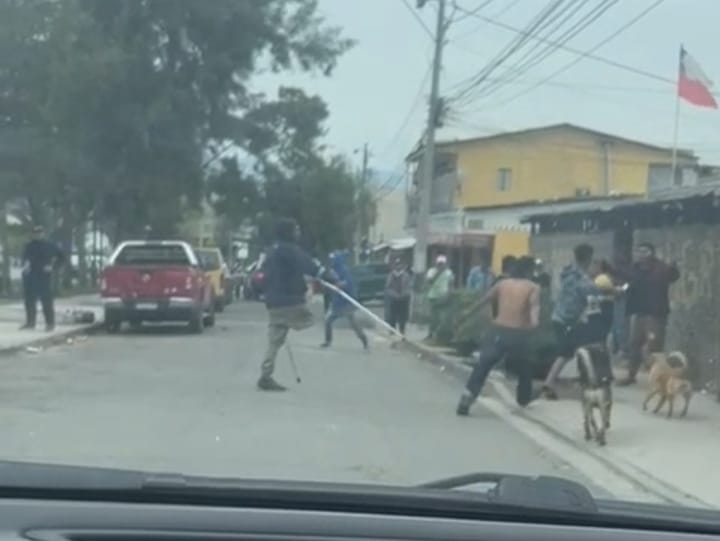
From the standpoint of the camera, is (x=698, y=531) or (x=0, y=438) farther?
(x=0, y=438)

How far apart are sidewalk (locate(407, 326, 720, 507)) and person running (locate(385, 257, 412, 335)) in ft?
36.9

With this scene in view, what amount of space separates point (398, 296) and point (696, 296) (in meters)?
11.7

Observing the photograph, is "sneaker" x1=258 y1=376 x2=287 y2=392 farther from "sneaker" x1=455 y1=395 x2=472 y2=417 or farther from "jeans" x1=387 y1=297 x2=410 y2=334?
"jeans" x1=387 y1=297 x2=410 y2=334

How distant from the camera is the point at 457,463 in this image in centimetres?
1395

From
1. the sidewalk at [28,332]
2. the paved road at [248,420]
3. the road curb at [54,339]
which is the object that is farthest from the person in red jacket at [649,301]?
the sidewalk at [28,332]

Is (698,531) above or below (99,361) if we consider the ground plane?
above

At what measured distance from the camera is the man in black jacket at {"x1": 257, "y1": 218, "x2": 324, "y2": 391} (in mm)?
19422

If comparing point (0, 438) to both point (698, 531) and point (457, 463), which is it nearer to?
point (457, 463)

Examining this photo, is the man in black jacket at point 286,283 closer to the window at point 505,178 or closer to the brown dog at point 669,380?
the brown dog at point 669,380

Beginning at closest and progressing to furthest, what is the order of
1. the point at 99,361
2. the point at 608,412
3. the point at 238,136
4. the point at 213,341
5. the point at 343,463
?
the point at 343,463
the point at 608,412
the point at 99,361
the point at 213,341
the point at 238,136

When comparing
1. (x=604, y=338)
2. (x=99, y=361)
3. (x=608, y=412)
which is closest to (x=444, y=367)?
(x=99, y=361)

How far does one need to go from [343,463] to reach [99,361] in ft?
39.5

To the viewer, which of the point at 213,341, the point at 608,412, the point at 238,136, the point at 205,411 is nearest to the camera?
the point at 608,412

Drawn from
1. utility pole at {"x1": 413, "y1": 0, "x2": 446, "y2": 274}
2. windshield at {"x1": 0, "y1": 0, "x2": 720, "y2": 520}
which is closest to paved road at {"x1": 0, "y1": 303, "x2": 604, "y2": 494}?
windshield at {"x1": 0, "y1": 0, "x2": 720, "y2": 520}
